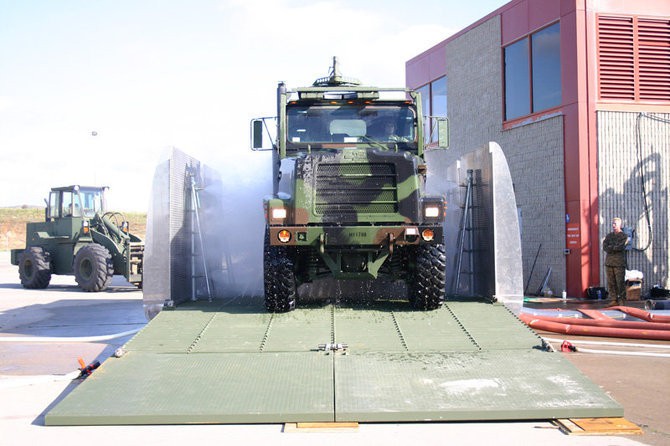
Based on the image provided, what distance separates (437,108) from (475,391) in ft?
53.5

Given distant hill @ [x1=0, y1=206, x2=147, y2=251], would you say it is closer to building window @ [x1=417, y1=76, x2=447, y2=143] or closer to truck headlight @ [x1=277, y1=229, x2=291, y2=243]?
building window @ [x1=417, y1=76, x2=447, y2=143]

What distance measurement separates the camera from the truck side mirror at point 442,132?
8797 millimetres

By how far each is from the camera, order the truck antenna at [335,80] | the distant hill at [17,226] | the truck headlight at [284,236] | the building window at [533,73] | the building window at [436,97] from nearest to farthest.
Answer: the truck headlight at [284,236] → the truck antenna at [335,80] → the building window at [533,73] → the building window at [436,97] → the distant hill at [17,226]

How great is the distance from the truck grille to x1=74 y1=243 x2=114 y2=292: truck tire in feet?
38.8

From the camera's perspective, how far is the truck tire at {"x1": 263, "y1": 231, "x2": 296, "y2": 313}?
742cm

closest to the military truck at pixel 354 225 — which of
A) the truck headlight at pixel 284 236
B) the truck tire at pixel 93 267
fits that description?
the truck headlight at pixel 284 236

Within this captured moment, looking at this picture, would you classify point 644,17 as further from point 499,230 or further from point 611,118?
point 499,230

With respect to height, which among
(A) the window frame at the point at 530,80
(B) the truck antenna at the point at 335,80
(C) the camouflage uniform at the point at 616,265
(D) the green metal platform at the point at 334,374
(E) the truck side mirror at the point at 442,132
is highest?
(A) the window frame at the point at 530,80

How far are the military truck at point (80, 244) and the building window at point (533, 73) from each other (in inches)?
406

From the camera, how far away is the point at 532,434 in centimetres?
486


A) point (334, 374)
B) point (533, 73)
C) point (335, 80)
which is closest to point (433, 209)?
point (334, 374)

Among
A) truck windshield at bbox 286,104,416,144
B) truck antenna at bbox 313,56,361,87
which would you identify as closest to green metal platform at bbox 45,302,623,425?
truck windshield at bbox 286,104,416,144

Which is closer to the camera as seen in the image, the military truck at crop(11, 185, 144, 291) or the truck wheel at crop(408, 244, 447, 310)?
the truck wheel at crop(408, 244, 447, 310)

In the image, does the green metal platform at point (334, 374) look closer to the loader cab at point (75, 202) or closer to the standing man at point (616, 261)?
the standing man at point (616, 261)
